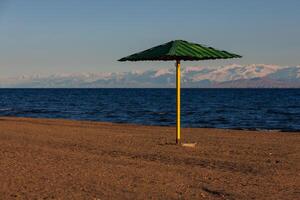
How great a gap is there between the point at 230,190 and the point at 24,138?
1098 cm

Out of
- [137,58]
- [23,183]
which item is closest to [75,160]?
[23,183]

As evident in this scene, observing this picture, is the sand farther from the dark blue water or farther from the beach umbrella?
the dark blue water

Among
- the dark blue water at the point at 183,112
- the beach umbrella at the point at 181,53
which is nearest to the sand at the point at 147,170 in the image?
the beach umbrella at the point at 181,53

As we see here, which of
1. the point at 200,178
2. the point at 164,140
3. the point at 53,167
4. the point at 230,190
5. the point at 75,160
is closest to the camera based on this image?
the point at 230,190

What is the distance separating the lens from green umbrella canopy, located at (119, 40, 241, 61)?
1355 cm

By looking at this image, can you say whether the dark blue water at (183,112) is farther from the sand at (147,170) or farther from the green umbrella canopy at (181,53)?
the green umbrella canopy at (181,53)

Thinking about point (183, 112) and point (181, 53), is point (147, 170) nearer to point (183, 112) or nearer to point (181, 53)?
point (181, 53)

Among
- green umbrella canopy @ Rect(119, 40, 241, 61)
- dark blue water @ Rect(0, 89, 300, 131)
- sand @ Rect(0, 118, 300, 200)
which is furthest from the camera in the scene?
dark blue water @ Rect(0, 89, 300, 131)

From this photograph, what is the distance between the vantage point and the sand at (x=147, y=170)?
8570 mm

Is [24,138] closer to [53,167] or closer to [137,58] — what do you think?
[137,58]

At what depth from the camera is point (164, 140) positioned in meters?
17.7

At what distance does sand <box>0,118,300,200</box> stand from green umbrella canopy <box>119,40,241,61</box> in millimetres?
2646

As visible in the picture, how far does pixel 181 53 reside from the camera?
13.5 meters

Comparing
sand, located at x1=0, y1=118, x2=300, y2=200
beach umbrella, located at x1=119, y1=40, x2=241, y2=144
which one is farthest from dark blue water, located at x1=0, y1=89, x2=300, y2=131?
beach umbrella, located at x1=119, y1=40, x2=241, y2=144
